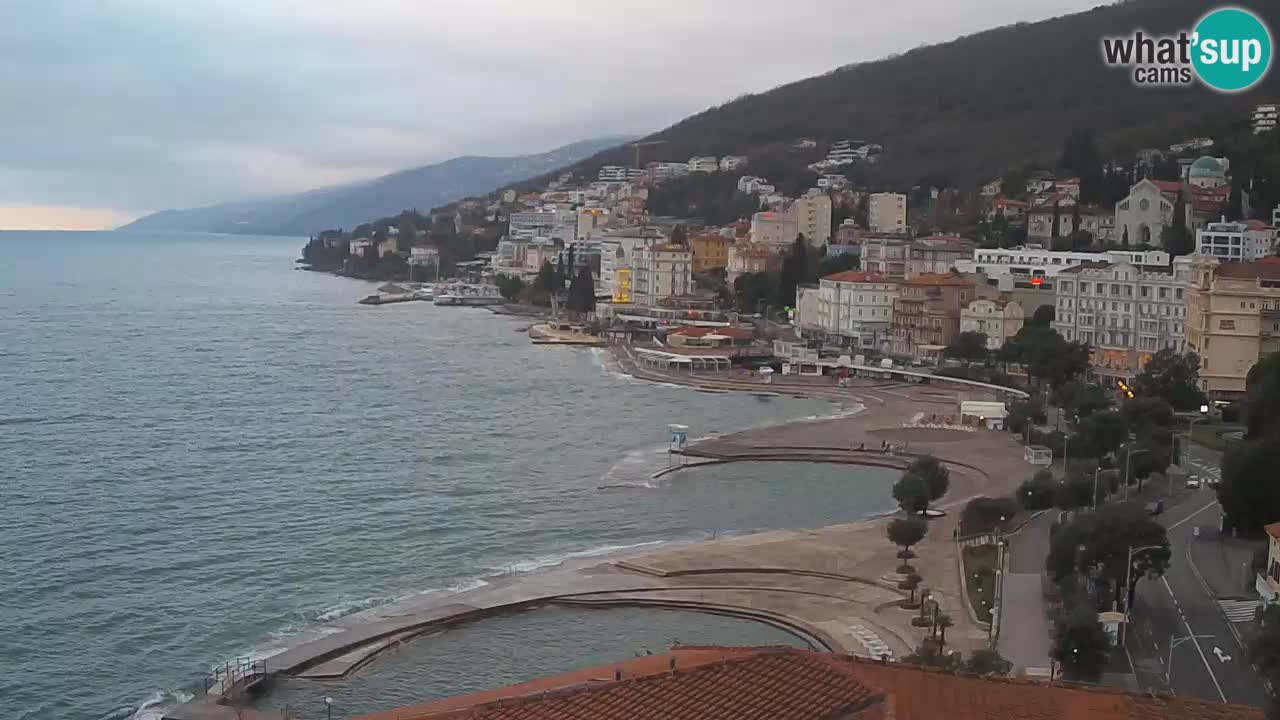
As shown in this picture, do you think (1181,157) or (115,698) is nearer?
(115,698)

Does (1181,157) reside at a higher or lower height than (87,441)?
higher

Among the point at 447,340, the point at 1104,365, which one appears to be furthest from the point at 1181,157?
the point at 447,340

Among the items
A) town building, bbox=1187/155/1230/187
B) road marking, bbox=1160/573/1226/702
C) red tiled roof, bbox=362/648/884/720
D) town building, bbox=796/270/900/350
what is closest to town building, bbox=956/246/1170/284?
town building, bbox=796/270/900/350

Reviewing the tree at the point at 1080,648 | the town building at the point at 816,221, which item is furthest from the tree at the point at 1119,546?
the town building at the point at 816,221

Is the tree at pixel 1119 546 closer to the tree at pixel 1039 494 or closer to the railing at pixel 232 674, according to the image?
the tree at pixel 1039 494

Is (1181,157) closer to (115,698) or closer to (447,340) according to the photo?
(447,340)

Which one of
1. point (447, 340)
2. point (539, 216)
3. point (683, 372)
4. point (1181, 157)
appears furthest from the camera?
point (539, 216)

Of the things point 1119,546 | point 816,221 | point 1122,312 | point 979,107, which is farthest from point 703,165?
point 1119,546
